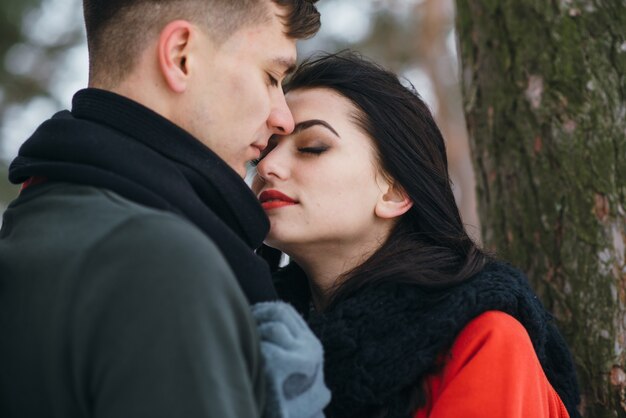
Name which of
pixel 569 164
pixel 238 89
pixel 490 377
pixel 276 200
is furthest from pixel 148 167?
pixel 569 164

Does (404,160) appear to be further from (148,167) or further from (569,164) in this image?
(148,167)

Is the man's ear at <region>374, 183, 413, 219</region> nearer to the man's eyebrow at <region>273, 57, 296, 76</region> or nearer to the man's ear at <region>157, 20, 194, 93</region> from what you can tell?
the man's eyebrow at <region>273, 57, 296, 76</region>

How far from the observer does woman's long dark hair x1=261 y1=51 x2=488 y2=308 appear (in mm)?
2510

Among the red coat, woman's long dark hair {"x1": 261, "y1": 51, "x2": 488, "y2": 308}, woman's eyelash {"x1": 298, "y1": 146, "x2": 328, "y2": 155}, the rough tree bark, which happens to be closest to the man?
woman's eyelash {"x1": 298, "y1": 146, "x2": 328, "y2": 155}

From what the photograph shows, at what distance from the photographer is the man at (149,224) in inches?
50.8

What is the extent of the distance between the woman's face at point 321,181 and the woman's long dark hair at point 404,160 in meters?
0.06

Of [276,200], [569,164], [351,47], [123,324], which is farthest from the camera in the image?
[351,47]

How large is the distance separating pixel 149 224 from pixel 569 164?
1849mm

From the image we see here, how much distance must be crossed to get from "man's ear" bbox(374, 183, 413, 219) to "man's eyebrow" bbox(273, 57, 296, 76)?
0.60 meters

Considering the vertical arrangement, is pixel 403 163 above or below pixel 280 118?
below

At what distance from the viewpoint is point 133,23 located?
1904 millimetres

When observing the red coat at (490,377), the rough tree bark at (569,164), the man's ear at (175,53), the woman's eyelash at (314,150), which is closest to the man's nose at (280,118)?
the woman's eyelash at (314,150)

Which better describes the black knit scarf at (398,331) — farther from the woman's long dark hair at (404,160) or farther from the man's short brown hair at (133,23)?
the man's short brown hair at (133,23)

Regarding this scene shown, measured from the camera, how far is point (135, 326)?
1.28 m
